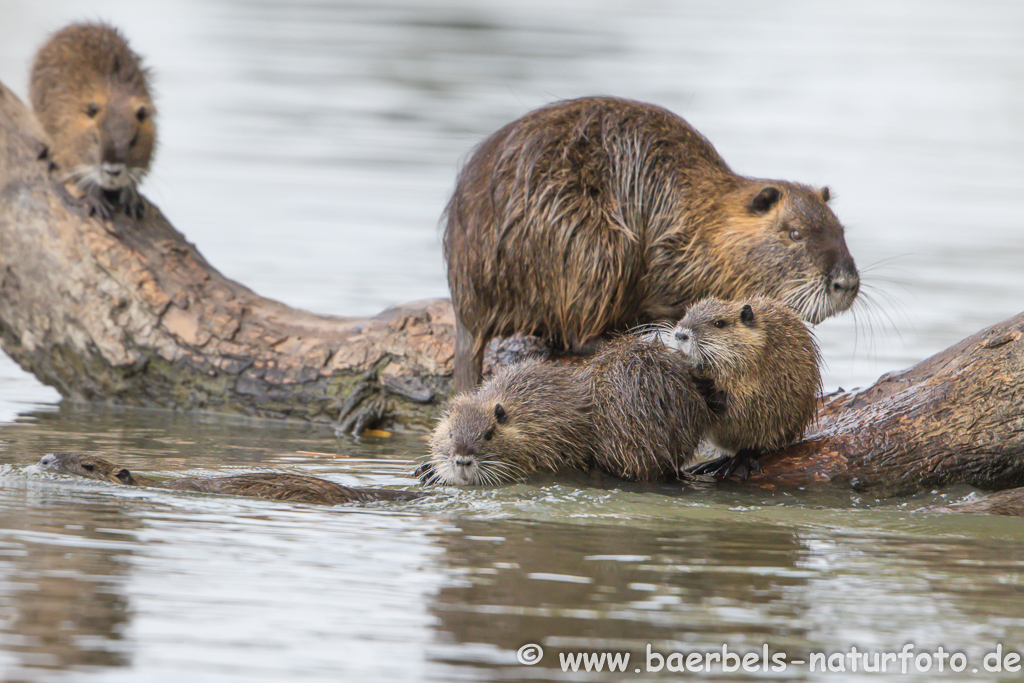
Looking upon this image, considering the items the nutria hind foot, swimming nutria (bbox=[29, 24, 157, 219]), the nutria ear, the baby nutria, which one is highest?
swimming nutria (bbox=[29, 24, 157, 219])

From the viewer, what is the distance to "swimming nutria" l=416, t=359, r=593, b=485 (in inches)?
186

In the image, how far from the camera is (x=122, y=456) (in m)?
5.17

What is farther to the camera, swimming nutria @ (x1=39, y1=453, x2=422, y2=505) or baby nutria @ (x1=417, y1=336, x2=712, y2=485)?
baby nutria @ (x1=417, y1=336, x2=712, y2=485)

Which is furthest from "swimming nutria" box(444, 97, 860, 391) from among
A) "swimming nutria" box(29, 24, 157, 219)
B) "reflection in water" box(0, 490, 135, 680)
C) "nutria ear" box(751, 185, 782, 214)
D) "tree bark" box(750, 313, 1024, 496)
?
"swimming nutria" box(29, 24, 157, 219)

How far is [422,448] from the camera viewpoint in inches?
226

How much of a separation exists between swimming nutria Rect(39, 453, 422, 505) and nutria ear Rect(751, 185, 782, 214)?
1.80 metres

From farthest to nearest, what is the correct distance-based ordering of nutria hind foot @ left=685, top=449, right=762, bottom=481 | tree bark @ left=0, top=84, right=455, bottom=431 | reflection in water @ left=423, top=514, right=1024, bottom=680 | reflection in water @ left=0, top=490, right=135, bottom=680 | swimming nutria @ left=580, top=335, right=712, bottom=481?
tree bark @ left=0, top=84, right=455, bottom=431
nutria hind foot @ left=685, top=449, right=762, bottom=481
swimming nutria @ left=580, top=335, right=712, bottom=481
reflection in water @ left=423, top=514, right=1024, bottom=680
reflection in water @ left=0, top=490, right=135, bottom=680

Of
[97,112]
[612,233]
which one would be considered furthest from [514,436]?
[97,112]

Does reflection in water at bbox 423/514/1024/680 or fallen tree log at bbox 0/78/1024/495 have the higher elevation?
fallen tree log at bbox 0/78/1024/495

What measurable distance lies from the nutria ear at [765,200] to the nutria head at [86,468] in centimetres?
254

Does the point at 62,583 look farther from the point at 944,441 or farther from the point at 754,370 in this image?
the point at 944,441

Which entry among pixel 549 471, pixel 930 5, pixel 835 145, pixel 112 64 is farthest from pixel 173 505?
pixel 930 5

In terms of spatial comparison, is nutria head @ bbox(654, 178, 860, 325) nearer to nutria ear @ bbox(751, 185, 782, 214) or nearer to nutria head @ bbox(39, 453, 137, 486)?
nutria ear @ bbox(751, 185, 782, 214)

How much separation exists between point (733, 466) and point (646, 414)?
415 mm
